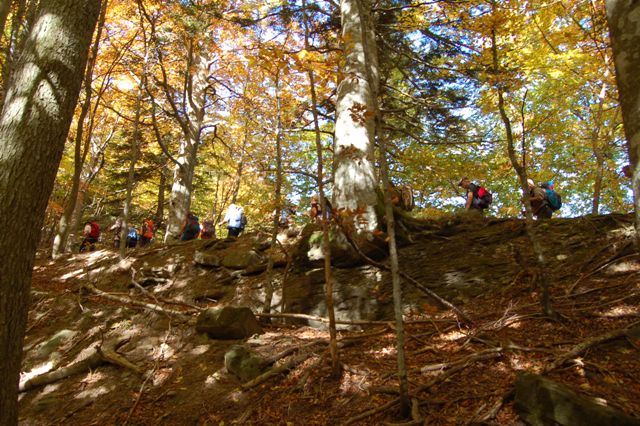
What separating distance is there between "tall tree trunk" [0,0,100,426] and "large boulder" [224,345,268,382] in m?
1.88

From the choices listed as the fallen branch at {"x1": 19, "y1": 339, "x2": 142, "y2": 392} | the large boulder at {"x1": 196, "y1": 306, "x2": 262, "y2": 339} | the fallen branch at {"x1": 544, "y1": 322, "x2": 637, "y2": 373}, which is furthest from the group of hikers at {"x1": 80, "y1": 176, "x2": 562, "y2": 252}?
the fallen branch at {"x1": 19, "y1": 339, "x2": 142, "y2": 392}

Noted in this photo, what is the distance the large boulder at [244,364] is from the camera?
3.88 metres

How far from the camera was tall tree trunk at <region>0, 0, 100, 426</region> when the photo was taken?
2.70 metres

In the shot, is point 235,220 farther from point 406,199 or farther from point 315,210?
point 406,199

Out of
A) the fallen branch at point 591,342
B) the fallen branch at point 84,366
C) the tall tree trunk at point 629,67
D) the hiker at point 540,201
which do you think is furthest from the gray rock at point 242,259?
the tall tree trunk at point 629,67

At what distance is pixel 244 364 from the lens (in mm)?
3947

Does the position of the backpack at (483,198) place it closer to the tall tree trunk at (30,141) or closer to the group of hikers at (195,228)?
the group of hikers at (195,228)

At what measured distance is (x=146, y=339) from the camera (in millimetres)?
5199

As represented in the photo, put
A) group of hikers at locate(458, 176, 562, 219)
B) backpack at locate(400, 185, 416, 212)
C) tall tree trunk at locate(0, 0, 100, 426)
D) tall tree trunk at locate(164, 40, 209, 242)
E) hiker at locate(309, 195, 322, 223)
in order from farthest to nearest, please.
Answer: tall tree trunk at locate(164, 40, 209, 242), hiker at locate(309, 195, 322, 223), backpack at locate(400, 185, 416, 212), group of hikers at locate(458, 176, 562, 219), tall tree trunk at locate(0, 0, 100, 426)

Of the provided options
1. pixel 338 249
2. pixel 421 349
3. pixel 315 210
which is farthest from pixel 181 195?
pixel 421 349

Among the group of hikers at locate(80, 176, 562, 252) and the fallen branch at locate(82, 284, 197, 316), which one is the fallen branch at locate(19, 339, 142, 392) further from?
the group of hikers at locate(80, 176, 562, 252)

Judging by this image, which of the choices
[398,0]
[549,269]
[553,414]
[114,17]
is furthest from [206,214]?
[553,414]

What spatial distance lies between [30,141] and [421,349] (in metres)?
4.12

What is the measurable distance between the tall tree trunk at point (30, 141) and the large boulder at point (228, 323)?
2.28 meters
